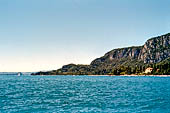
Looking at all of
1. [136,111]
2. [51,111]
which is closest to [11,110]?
[51,111]

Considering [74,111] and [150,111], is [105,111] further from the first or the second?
[150,111]

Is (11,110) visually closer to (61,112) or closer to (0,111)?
(0,111)

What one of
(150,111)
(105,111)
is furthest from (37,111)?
(150,111)

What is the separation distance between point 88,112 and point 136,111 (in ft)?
29.5

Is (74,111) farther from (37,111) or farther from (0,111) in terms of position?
(0,111)

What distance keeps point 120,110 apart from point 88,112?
637cm

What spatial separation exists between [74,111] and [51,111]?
429cm

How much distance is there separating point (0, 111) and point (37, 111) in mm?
6850

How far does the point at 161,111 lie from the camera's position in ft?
134

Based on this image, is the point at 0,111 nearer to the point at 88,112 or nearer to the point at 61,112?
the point at 61,112

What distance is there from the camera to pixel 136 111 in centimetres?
4022

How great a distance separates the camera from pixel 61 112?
3950 cm

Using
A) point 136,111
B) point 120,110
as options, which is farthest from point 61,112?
point 136,111

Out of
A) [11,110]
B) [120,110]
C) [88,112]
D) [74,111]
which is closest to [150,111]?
[120,110]
